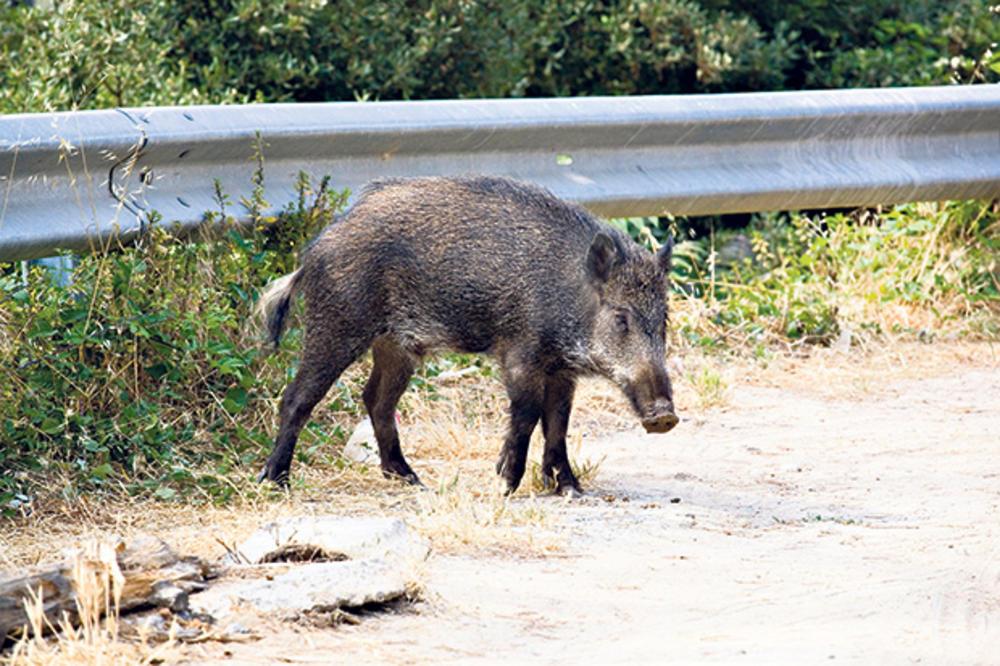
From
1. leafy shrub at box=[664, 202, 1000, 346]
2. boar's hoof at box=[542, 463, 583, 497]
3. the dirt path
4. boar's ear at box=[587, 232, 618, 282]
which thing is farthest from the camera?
leafy shrub at box=[664, 202, 1000, 346]

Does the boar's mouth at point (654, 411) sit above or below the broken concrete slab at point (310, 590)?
above

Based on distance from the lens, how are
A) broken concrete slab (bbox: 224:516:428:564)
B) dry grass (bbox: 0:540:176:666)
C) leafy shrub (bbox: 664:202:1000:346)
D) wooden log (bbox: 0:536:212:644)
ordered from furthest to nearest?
leafy shrub (bbox: 664:202:1000:346) < broken concrete slab (bbox: 224:516:428:564) < wooden log (bbox: 0:536:212:644) < dry grass (bbox: 0:540:176:666)

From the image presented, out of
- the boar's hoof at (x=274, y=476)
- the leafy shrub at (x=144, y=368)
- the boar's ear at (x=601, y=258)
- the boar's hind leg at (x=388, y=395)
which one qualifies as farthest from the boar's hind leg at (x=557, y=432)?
the leafy shrub at (x=144, y=368)

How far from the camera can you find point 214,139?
22.2ft

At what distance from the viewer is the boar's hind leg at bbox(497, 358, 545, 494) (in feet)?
20.5

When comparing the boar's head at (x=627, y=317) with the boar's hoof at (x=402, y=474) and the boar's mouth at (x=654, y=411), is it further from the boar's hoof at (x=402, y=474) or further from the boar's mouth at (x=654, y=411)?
the boar's hoof at (x=402, y=474)

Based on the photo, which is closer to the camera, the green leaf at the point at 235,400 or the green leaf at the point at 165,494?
the green leaf at the point at 165,494

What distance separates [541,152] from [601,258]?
4.90ft

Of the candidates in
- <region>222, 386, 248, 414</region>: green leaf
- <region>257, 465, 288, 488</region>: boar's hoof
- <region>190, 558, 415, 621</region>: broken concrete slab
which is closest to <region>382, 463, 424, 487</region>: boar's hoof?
<region>257, 465, 288, 488</region>: boar's hoof

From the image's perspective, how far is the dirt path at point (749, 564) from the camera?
14.0 ft

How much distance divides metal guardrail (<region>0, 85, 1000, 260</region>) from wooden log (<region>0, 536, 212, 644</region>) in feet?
7.18

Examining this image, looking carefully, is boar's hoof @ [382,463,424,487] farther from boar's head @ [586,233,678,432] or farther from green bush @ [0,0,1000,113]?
green bush @ [0,0,1000,113]

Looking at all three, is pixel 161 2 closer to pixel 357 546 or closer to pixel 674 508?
pixel 674 508

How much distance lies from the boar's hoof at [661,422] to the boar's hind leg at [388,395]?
92 cm
